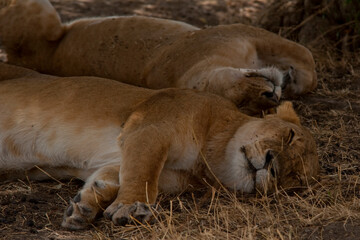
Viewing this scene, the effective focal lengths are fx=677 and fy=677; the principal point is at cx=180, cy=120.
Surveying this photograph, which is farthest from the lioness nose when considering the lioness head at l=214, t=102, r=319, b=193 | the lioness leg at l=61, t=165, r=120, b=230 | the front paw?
the lioness leg at l=61, t=165, r=120, b=230

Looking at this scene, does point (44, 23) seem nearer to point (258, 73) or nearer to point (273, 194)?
point (258, 73)

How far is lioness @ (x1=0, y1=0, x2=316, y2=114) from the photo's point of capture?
4.88 metres

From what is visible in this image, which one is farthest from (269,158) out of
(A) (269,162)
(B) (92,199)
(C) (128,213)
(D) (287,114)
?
(B) (92,199)

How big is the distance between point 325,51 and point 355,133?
205 cm

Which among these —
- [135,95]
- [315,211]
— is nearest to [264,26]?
[135,95]

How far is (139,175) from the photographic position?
135 inches

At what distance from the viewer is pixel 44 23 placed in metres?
6.03

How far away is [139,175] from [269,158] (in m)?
0.69

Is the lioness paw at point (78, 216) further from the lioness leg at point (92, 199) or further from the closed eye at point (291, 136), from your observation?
the closed eye at point (291, 136)

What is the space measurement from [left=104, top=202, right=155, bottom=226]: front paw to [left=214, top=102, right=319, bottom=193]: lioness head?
0.64 meters

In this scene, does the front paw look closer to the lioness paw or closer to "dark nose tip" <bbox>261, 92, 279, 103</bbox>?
the lioness paw

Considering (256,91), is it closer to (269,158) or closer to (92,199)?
(269,158)

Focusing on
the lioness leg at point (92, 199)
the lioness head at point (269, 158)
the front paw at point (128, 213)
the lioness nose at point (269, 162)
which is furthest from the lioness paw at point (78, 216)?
the lioness nose at point (269, 162)

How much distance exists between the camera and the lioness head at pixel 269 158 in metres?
3.57
